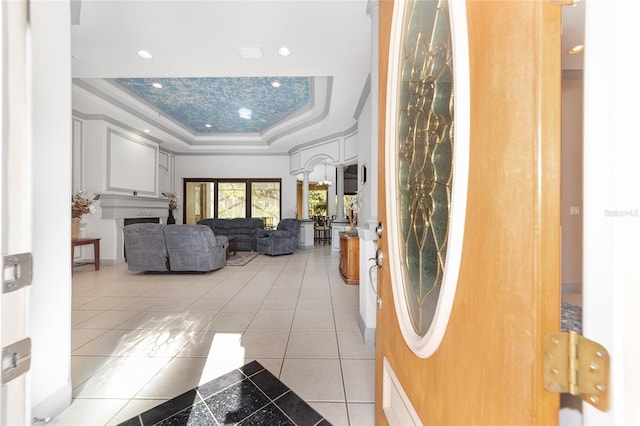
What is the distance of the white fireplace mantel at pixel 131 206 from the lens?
520 centimetres

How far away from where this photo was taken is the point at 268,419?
4.47ft

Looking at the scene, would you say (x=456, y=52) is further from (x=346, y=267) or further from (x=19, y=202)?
(x=346, y=267)

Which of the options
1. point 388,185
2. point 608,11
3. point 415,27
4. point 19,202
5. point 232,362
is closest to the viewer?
point 608,11

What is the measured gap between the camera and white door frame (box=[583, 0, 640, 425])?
1.10 ft

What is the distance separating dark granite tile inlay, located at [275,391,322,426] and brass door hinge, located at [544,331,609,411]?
135cm

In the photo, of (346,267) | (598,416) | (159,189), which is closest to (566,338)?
(598,416)

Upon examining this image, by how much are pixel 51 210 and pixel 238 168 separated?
22.6 ft

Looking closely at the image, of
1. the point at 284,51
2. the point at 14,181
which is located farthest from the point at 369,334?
the point at 284,51

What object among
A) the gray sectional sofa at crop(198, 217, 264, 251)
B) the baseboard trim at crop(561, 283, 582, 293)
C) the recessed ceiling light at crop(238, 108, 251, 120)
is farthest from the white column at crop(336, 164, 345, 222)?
the baseboard trim at crop(561, 283, 582, 293)

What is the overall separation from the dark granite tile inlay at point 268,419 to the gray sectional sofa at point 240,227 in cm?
577

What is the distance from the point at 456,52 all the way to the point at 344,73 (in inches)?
127

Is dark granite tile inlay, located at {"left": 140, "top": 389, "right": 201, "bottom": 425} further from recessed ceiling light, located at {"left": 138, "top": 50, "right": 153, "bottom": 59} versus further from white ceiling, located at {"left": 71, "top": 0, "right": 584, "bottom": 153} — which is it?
recessed ceiling light, located at {"left": 138, "top": 50, "right": 153, "bottom": 59}

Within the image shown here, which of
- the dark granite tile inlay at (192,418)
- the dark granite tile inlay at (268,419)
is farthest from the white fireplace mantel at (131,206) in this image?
the dark granite tile inlay at (268,419)

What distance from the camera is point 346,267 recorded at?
3.84 m
